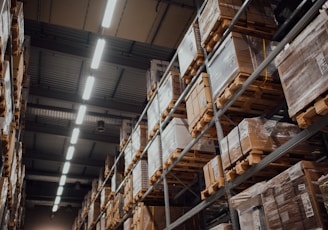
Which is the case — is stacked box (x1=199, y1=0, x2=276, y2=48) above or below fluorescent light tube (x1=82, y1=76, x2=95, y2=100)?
below

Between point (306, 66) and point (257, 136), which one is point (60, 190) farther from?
point (306, 66)

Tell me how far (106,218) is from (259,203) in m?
9.25

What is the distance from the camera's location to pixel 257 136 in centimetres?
465

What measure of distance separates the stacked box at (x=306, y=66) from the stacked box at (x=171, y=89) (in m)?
3.33

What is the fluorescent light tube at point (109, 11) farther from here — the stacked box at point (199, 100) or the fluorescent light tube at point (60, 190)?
the fluorescent light tube at point (60, 190)

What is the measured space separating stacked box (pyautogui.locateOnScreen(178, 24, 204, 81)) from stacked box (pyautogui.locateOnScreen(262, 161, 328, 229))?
124 inches

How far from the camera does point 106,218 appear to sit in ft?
40.7

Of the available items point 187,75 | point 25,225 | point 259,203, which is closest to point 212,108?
point 187,75

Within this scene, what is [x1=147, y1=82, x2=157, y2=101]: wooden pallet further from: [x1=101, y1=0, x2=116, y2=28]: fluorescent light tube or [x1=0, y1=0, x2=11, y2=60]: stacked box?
[x1=0, y1=0, x2=11, y2=60]: stacked box

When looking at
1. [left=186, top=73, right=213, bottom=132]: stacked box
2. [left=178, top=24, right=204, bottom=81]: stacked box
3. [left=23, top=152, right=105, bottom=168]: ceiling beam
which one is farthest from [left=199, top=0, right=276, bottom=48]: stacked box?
[left=23, top=152, right=105, bottom=168]: ceiling beam

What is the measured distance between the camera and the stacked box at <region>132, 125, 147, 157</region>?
9241mm

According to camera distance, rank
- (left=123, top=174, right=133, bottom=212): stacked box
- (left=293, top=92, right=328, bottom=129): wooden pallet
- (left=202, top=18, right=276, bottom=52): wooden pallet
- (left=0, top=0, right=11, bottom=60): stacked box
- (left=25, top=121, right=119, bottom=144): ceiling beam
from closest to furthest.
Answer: (left=293, top=92, right=328, bottom=129): wooden pallet → (left=0, top=0, right=11, bottom=60): stacked box → (left=202, top=18, right=276, bottom=52): wooden pallet → (left=123, top=174, right=133, bottom=212): stacked box → (left=25, top=121, right=119, bottom=144): ceiling beam

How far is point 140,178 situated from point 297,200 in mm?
5573

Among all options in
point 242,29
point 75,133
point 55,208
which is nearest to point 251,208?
point 242,29
